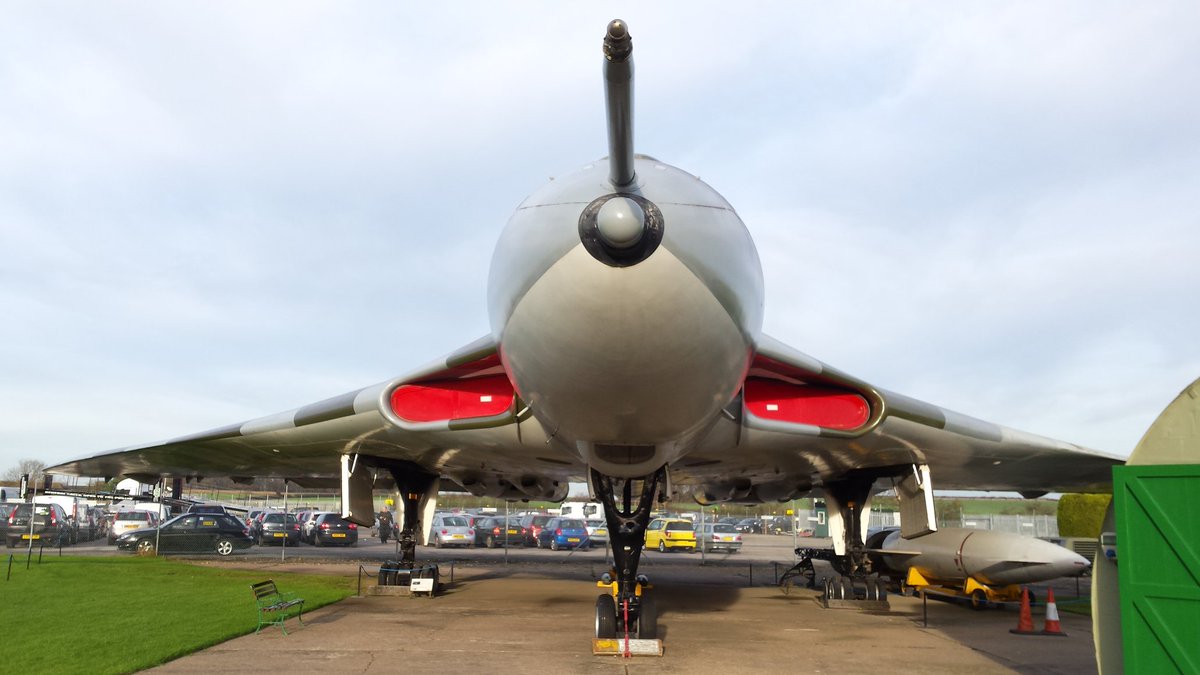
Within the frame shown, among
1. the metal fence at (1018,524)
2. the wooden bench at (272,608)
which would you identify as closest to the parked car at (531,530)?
the metal fence at (1018,524)

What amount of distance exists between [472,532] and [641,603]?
19.9 m

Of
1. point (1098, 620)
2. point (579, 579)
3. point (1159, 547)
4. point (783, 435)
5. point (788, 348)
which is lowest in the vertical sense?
point (579, 579)

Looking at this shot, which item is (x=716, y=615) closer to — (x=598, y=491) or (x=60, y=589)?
(x=598, y=491)

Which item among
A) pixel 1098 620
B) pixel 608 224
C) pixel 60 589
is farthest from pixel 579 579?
pixel 608 224

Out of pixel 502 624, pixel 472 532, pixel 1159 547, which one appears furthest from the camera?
pixel 472 532

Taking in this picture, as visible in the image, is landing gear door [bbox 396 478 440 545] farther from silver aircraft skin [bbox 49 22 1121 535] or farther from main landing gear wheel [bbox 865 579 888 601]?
main landing gear wheel [bbox 865 579 888 601]

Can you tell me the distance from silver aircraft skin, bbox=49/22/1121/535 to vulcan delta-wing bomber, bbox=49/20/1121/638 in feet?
0.04

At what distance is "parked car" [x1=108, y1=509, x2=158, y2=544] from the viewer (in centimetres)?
2280

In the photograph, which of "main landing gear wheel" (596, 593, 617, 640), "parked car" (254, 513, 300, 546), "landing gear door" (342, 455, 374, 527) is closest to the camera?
"main landing gear wheel" (596, 593, 617, 640)

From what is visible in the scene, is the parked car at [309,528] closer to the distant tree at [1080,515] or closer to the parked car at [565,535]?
the parked car at [565,535]

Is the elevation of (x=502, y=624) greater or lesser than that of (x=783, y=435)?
lesser

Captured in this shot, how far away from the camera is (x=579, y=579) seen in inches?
591

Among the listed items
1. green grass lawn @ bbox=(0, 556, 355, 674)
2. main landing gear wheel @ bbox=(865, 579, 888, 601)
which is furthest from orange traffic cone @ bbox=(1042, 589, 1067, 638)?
green grass lawn @ bbox=(0, 556, 355, 674)

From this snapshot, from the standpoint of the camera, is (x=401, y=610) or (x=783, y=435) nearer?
(x=783, y=435)
